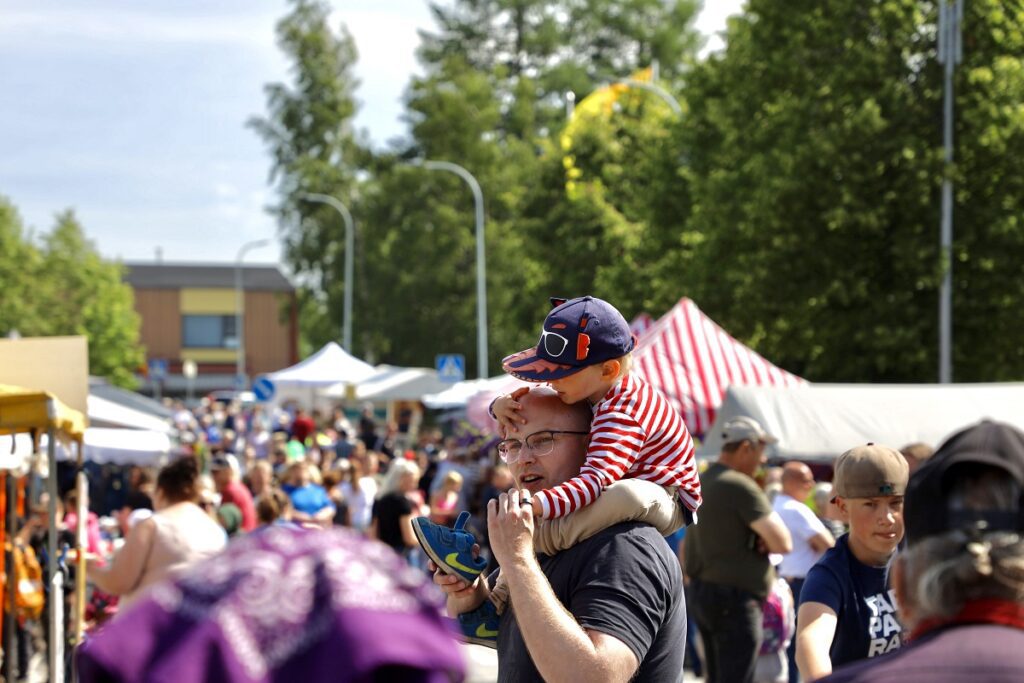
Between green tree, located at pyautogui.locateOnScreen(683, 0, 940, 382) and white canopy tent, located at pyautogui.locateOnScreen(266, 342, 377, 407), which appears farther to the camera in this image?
white canopy tent, located at pyautogui.locateOnScreen(266, 342, 377, 407)

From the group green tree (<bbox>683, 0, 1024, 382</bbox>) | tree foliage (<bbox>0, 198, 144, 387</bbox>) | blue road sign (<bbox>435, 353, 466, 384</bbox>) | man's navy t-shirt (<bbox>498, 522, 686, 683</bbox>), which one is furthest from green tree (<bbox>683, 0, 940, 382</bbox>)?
tree foliage (<bbox>0, 198, 144, 387</bbox>)

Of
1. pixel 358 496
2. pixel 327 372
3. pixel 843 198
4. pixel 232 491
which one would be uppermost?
pixel 843 198

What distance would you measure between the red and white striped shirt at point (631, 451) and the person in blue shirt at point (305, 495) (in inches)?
306

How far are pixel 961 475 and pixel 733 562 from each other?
599cm

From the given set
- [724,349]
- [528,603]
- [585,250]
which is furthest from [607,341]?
[585,250]

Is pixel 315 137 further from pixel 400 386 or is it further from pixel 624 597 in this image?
pixel 624 597

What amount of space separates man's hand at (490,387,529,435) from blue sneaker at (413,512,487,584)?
0.88 ft

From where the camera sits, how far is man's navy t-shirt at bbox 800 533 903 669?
3.98m

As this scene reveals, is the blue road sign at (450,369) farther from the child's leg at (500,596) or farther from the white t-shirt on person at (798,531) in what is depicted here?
the child's leg at (500,596)

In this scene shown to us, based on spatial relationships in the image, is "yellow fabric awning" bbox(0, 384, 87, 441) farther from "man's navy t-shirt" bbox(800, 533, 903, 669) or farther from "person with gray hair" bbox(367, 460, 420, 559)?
Answer: "person with gray hair" bbox(367, 460, 420, 559)

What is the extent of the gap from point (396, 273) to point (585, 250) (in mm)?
16915

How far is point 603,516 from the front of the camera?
118 inches

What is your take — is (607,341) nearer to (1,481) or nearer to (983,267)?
(1,481)

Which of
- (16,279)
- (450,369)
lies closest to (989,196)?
(450,369)
